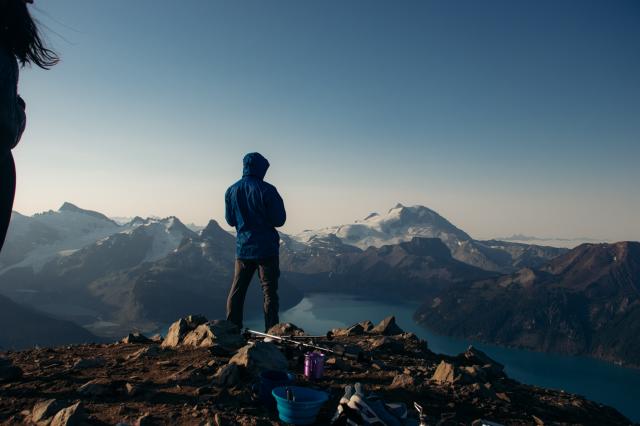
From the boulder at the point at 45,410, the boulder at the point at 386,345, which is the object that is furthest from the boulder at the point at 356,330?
the boulder at the point at 45,410

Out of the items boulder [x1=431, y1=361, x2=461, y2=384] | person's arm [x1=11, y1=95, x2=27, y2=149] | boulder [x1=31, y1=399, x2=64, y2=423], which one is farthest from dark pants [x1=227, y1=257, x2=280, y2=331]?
person's arm [x1=11, y1=95, x2=27, y2=149]

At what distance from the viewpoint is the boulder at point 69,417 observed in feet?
15.8

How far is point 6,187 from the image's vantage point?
3562 mm

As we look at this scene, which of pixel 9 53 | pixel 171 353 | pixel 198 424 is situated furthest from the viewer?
pixel 171 353

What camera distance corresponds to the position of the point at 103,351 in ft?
33.2

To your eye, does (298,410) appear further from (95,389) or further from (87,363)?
(87,363)

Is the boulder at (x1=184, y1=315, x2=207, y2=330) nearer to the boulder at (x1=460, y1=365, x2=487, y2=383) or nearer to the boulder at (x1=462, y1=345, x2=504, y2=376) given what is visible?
the boulder at (x1=460, y1=365, x2=487, y2=383)

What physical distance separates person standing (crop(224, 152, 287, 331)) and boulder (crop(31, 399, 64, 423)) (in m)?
5.77

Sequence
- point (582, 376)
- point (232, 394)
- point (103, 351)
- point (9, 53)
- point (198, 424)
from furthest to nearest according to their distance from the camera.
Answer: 1. point (582, 376)
2. point (103, 351)
3. point (232, 394)
4. point (198, 424)
5. point (9, 53)

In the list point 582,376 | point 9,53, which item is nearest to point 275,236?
point 9,53

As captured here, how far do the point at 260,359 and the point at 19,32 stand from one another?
18.7 ft

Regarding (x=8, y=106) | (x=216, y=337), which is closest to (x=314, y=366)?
Answer: (x=216, y=337)

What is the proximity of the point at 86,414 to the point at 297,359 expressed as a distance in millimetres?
3904

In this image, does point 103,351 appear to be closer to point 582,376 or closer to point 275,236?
point 275,236
